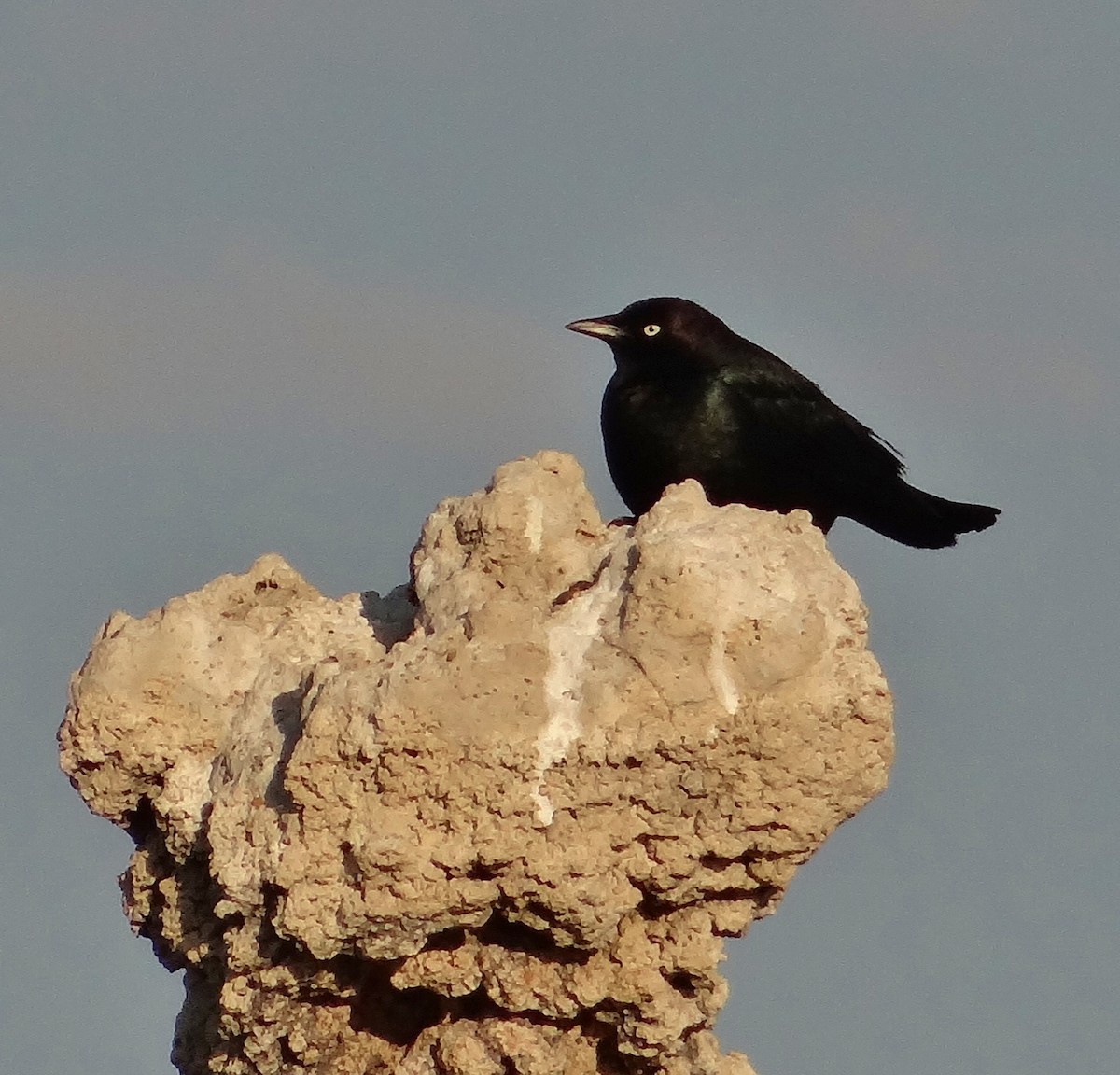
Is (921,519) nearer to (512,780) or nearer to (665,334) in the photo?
(665,334)

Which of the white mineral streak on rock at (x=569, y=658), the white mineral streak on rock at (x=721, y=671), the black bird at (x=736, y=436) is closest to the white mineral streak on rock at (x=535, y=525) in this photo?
the white mineral streak on rock at (x=569, y=658)

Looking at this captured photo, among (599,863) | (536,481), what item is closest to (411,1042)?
(599,863)

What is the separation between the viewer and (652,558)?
644cm

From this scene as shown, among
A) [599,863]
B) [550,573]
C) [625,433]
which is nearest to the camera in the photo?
[599,863]

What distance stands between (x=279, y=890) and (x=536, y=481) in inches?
60.8

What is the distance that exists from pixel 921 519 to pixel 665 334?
1563mm

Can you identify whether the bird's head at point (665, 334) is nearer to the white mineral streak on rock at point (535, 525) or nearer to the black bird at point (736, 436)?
the black bird at point (736, 436)

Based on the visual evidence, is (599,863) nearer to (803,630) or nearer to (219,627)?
(803,630)

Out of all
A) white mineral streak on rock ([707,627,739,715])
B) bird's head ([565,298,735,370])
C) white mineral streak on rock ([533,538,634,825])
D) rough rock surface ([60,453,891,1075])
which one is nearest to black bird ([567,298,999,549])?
bird's head ([565,298,735,370])

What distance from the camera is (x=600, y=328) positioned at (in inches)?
442

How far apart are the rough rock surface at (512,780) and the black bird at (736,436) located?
11.0 ft

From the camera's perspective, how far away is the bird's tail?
11141 millimetres

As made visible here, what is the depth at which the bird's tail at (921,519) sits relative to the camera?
11.1 meters

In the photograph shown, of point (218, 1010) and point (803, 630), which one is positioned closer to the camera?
point (803, 630)
